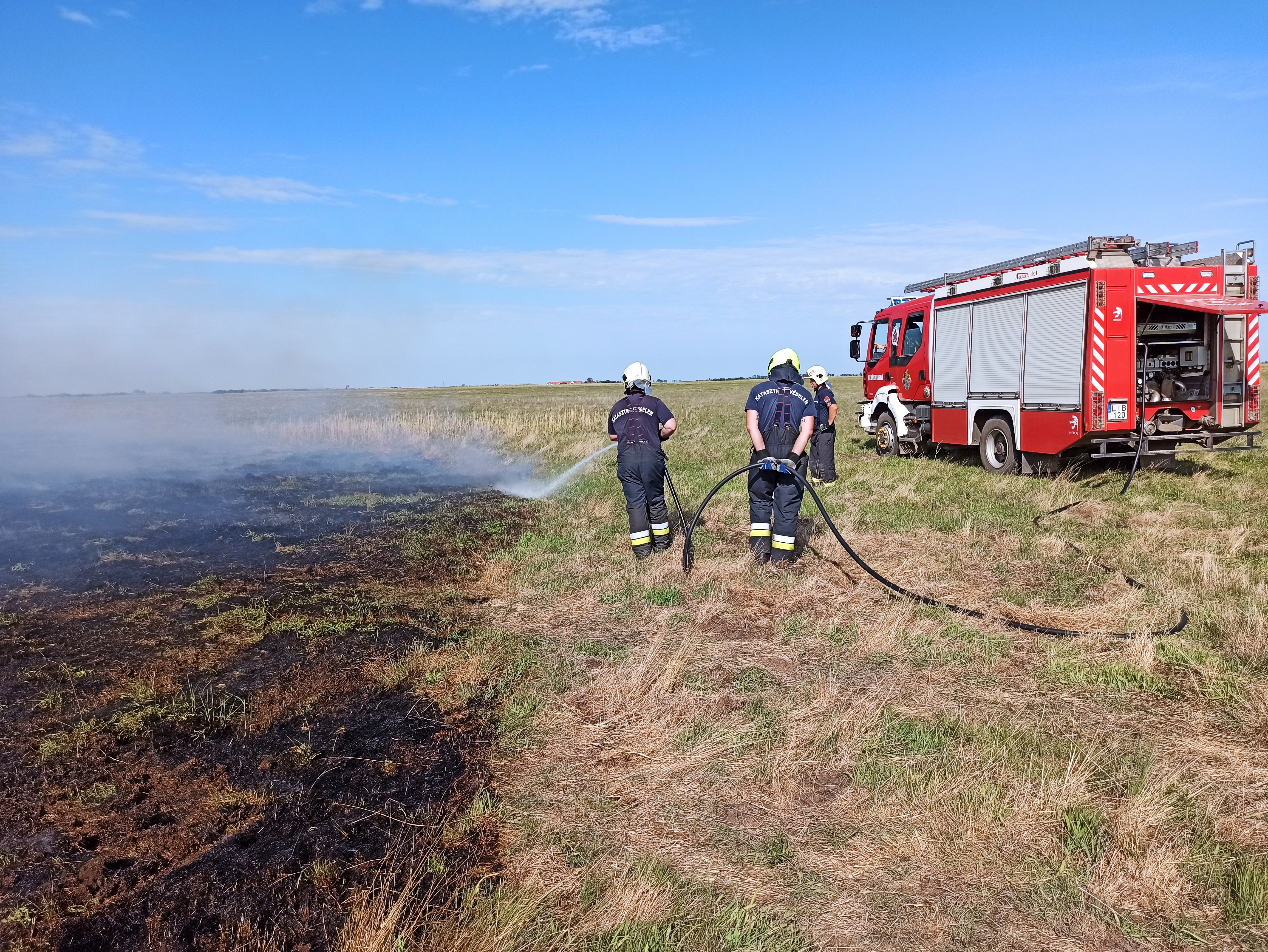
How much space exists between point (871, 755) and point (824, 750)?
A: 0.71 ft

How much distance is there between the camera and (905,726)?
13.0ft

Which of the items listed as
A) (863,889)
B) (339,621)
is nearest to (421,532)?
(339,621)

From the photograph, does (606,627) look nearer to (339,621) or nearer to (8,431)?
(339,621)

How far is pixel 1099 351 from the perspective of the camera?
1009 centimetres

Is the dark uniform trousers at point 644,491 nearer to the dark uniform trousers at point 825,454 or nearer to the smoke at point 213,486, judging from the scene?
the smoke at point 213,486

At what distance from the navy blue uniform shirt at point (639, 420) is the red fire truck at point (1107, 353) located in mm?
6129

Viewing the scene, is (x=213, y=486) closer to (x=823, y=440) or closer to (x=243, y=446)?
(x=243, y=446)

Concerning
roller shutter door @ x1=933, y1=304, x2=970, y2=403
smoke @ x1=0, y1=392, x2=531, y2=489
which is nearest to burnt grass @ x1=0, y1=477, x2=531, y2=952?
smoke @ x1=0, y1=392, x2=531, y2=489

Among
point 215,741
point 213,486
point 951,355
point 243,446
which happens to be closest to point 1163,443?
point 951,355

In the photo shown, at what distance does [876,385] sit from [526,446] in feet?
30.4

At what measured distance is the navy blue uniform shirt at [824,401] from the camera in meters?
11.4

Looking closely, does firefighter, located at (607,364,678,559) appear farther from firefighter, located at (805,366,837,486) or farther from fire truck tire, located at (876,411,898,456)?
Answer: fire truck tire, located at (876,411,898,456)

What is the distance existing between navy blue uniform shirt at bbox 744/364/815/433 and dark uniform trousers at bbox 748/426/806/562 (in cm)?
7

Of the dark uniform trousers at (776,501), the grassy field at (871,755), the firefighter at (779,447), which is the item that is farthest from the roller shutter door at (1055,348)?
the dark uniform trousers at (776,501)
